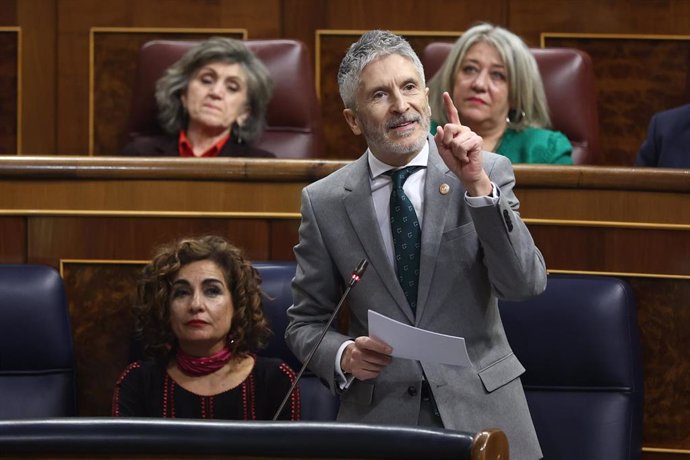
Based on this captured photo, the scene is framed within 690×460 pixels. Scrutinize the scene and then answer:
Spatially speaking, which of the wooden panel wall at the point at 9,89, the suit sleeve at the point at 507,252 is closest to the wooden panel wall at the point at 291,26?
the wooden panel wall at the point at 9,89

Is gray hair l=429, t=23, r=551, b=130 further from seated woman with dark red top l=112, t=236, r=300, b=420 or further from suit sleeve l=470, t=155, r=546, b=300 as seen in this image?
suit sleeve l=470, t=155, r=546, b=300

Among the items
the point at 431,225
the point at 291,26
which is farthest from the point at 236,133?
the point at 431,225

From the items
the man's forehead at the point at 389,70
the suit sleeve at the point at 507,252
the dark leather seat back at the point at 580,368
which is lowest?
the dark leather seat back at the point at 580,368

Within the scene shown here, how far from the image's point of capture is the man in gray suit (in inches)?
41.5

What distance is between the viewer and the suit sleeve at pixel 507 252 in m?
0.99

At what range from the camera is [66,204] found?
147cm

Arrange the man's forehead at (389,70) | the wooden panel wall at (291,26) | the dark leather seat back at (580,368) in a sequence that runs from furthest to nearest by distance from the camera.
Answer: the wooden panel wall at (291,26) < the dark leather seat back at (580,368) < the man's forehead at (389,70)

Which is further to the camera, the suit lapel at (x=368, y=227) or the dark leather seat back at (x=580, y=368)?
the dark leather seat back at (x=580, y=368)

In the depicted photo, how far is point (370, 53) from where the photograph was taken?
1.09 metres

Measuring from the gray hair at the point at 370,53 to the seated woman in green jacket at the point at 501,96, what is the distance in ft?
2.22

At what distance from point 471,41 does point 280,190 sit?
20.6 inches

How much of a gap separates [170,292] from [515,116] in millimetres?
685

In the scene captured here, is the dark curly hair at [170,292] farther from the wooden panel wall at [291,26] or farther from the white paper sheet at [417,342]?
the wooden panel wall at [291,26]

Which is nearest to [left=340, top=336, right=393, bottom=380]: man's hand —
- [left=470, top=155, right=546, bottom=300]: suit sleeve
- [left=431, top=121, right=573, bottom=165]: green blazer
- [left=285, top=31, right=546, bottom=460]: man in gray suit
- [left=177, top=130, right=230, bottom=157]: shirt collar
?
[left=285, top=31, right=546, bottom=460]: man in gray suit
